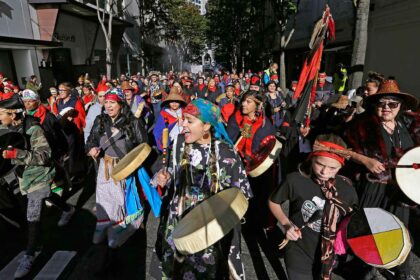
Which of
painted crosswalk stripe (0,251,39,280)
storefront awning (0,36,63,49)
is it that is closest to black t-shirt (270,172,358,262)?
painted crosswalk stripe (0,251,39,280)

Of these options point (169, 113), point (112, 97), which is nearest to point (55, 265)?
point (112, 97)

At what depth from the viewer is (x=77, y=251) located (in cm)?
395

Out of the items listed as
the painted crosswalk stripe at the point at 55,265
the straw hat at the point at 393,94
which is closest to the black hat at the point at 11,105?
the painted crosswalk stripe at the point at 55,265

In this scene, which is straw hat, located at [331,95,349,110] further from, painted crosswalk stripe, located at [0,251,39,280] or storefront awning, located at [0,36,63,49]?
storefront awning, located at [0,36,63,49]

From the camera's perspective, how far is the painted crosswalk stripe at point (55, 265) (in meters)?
3.46

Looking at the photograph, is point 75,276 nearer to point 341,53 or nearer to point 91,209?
point 91,209

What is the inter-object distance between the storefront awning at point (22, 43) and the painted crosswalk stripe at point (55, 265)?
13760 millimetres

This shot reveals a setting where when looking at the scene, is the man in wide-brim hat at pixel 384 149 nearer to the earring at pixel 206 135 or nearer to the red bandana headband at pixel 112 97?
the earring at pixel 206 135

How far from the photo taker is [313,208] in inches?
92.4

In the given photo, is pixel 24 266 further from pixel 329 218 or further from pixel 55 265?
pixel 329 218

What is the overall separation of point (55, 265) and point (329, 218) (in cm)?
331

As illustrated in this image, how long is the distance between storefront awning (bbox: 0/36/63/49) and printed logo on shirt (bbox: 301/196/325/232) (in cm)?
1609

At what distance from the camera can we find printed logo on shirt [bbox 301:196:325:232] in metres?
2.33

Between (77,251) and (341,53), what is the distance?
22004 mm
